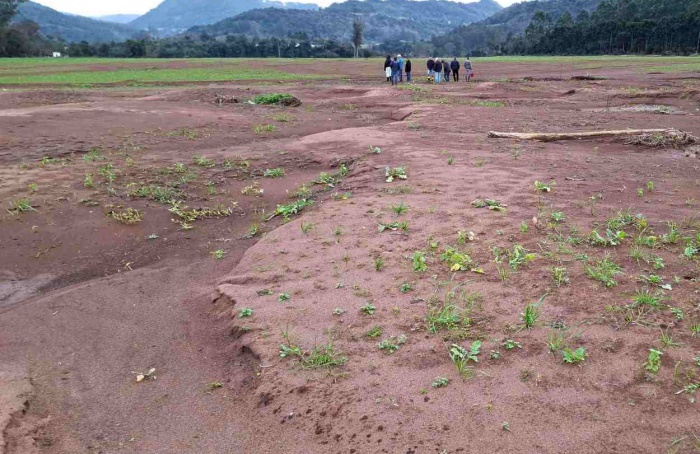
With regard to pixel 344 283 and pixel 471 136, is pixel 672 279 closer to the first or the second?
pixel 344 283

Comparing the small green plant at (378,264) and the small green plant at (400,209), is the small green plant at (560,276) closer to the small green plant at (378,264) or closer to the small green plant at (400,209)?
the small green plant at (378,264)

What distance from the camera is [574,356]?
131 inches

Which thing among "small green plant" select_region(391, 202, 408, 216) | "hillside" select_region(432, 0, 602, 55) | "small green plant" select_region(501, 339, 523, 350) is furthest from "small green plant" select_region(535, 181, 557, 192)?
"hillside" select_region(432, 0, 602, 55)

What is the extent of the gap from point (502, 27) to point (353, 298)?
14136 cm

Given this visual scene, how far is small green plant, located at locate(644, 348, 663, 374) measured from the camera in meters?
3.19

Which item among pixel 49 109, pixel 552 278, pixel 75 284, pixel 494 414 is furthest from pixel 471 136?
pixel 49 109

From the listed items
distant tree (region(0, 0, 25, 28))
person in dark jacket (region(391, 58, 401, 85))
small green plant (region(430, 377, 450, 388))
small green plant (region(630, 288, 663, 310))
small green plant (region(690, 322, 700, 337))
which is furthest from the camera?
distant tree (region(0, 0, 25, 28))

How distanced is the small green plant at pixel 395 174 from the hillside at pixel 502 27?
9821 centimetres

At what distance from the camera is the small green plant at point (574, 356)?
3.32 metres

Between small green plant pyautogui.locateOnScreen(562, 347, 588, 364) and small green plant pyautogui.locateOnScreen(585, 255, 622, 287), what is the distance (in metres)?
1.01

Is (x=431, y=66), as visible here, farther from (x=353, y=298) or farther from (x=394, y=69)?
(x=353, y=298)

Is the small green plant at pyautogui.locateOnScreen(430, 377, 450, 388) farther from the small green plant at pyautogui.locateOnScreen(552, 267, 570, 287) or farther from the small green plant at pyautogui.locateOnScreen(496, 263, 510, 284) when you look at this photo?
the small green plant at pyautogui.locateOnScreen(552, 267, 570, 287)

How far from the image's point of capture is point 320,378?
Answer: 351 cm

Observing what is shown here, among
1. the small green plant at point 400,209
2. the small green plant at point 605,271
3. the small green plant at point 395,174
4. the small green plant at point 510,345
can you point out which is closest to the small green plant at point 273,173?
the small green plant at point 395,174
